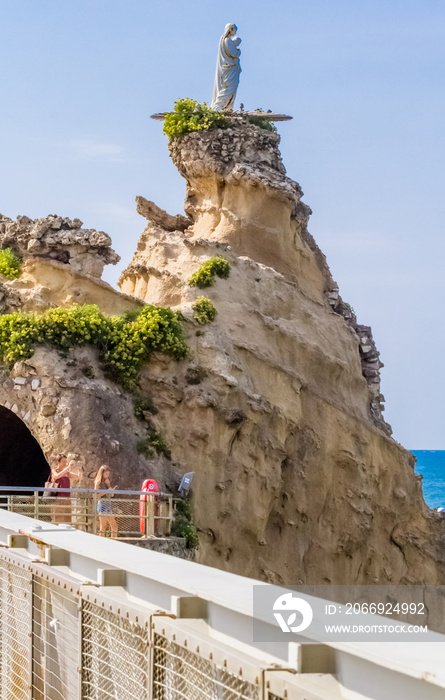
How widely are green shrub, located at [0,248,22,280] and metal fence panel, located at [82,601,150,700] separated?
20.4 meters

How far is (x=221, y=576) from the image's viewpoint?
18.3ft

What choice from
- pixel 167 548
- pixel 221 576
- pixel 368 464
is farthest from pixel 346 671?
pixel 368 464

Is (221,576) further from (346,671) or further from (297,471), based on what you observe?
(297,471)

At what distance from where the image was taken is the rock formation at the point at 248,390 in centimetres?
2303

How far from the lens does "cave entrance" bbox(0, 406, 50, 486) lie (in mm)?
28234

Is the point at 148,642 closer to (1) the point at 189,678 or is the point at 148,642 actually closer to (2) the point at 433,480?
(1) the point at 189,678

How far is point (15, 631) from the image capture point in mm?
7848

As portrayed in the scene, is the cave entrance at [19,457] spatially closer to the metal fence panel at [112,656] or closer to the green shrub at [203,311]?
the green shrub at [203,311]

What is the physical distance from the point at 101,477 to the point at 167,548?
1.86 m

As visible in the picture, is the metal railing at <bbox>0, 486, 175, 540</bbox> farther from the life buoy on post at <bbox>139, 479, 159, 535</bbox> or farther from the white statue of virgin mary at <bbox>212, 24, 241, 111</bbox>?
the white statue of virgin mary at <bbox>212, 24, 241, 111</bbox>

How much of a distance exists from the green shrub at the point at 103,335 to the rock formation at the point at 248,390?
0.31 meters

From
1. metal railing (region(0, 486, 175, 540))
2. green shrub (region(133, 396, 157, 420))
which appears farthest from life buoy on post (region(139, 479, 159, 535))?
green shrub (region(133, 396, 157, 420))

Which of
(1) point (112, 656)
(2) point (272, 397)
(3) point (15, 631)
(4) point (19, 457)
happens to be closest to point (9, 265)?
(4) point (19, 457)

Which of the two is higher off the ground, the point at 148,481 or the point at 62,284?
the point at 62,284
